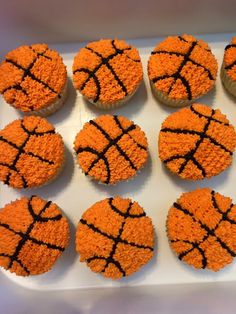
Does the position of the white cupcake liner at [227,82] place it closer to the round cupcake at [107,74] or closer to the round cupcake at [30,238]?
the round cupcake at [107,74]

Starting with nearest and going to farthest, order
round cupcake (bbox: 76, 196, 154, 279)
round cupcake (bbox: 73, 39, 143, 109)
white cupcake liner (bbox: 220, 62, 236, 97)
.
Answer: round cupcake (bbox: 76, 196, 154, 279), round cupcake (bbox: 73, 39, 143, 109), white cupcake liner (bbox: 220, 62, 236, 97)

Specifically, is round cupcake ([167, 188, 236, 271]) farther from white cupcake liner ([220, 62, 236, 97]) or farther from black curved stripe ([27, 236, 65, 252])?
white cupcake liner ([220, 62, 236, 97])

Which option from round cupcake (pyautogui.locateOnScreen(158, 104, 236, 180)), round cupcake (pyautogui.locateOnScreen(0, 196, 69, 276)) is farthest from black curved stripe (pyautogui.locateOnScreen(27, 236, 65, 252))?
round cupcake (pyautogui.locateOnScreen(158, 104, 236, 180))

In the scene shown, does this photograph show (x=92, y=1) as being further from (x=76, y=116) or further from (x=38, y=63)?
(x=76, y=116)

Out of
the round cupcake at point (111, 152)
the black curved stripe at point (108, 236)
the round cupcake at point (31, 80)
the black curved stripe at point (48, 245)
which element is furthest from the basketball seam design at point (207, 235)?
the round cupcake at point (31, 80)

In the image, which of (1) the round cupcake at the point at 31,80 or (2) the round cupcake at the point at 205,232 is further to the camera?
(1) the round cupcake at the point at 31,80

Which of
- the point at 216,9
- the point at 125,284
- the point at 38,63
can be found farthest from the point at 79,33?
the point at 125,284
